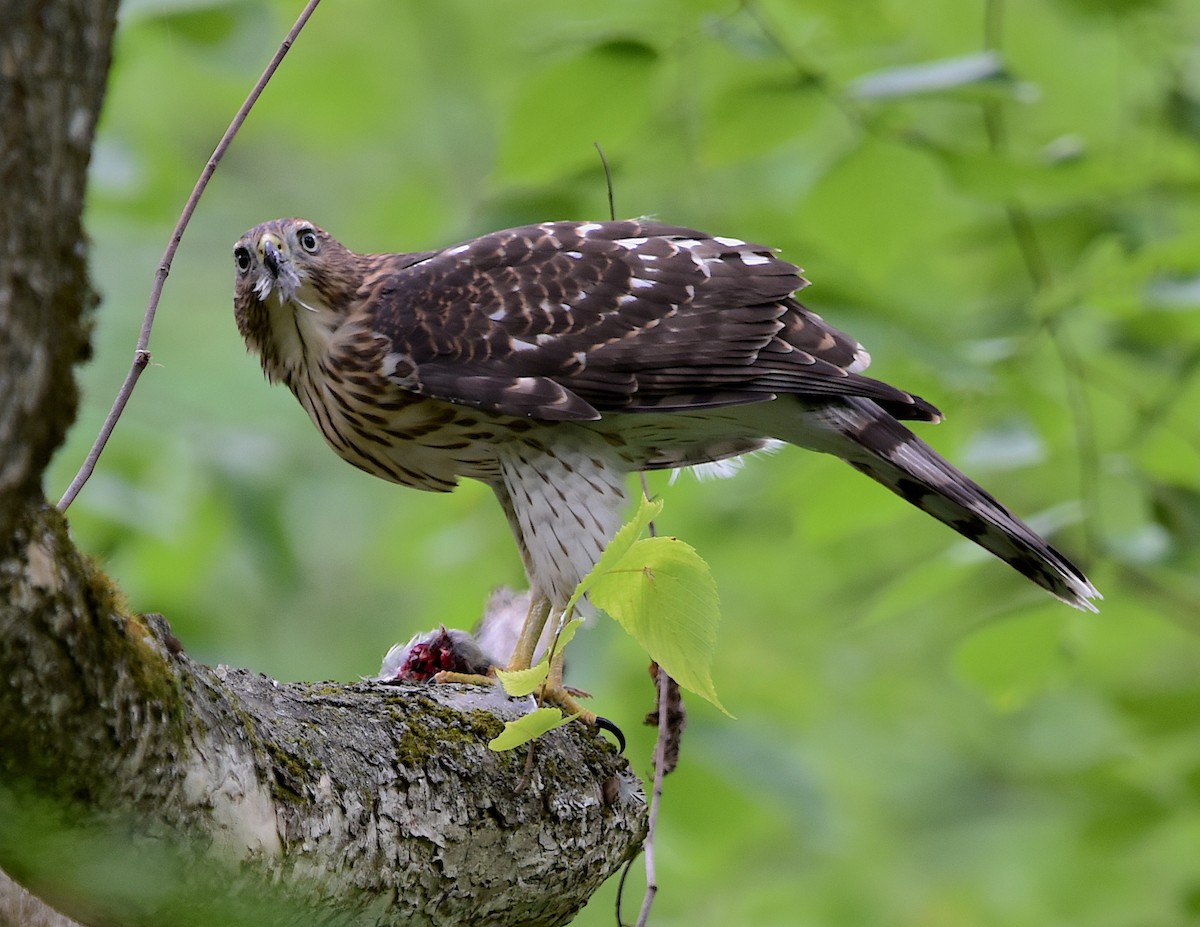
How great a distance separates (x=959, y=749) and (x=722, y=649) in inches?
84.3

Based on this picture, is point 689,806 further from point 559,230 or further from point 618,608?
point 618,608

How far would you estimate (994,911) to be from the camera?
6.44m

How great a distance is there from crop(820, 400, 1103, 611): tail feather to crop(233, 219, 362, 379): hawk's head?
1429 mm

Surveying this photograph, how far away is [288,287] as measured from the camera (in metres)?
3.71

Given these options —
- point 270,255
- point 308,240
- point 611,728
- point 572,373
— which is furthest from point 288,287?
point 611,728

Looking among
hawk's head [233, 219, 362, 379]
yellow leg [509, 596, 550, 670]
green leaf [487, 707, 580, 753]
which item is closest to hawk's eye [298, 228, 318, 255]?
hawk's head [233, 219, 362, 379]

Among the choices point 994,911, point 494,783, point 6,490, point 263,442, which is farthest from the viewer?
point 994,911

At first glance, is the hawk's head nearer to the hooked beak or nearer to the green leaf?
the hooked beak

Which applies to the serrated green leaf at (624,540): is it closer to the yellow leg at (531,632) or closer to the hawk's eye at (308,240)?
the yellow leg at (531,632)

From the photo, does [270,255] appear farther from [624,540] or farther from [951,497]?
[624,540]

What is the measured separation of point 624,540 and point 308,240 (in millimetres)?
2217

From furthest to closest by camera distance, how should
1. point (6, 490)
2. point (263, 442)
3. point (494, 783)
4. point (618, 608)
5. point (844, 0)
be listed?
point (263, 442) < point (844, 0) < point (494, 783) < point (618, 608) < point (6, 490)

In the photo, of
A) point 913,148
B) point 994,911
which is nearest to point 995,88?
point 913,148

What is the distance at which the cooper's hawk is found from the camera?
3484 millimetres
